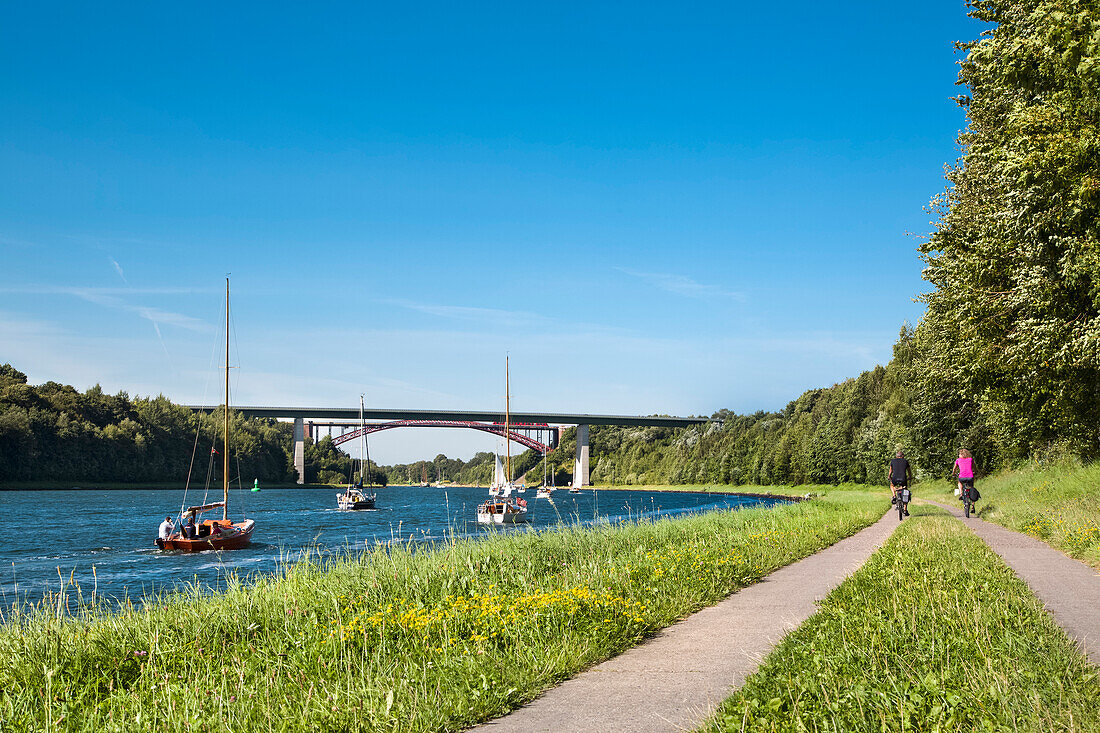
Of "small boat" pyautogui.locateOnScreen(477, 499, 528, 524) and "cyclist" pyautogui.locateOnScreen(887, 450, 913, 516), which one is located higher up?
"cyclist" pyautogui.locateOnScreen(887, 450, 913, 516)

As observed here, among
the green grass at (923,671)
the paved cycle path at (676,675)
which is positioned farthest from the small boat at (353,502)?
the green grass at (923,671)

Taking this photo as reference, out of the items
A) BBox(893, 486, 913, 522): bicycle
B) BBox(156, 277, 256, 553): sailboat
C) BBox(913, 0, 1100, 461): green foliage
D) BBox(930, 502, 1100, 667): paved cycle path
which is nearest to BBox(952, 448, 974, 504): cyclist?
BBox(893, 486, 913, 522): bicycle

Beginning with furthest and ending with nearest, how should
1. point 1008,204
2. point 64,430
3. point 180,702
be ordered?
1. point 64,430
2. point 1008,204
3. point 180,702

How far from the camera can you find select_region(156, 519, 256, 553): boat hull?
3391 centimetres

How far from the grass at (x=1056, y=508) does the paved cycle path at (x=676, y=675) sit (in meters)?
6.04

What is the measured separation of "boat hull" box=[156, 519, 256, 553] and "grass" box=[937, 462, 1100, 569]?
94.3 feet

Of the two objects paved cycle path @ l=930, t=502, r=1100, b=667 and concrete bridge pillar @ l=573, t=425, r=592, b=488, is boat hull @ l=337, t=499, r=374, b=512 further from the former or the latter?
paved cycle path @ l=930, t=502, r=1100, b=667

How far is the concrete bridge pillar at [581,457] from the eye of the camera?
5615 inches

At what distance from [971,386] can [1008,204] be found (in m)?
5.68

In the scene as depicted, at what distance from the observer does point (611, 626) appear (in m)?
7.19

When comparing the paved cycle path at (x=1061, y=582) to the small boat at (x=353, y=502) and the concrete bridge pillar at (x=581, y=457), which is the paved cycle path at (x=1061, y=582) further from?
the concrete bridge pillar at (x=581, y=457)

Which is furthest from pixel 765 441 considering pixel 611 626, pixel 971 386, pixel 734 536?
pixel 611 626

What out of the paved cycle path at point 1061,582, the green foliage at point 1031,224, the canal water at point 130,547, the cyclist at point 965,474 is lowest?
the canal water at point 130,547

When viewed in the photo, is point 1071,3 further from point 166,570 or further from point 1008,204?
point 166,570
